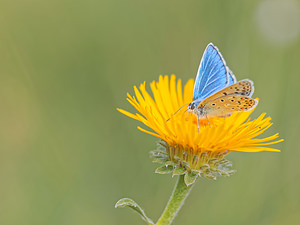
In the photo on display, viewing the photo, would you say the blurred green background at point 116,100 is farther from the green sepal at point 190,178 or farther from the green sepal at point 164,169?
the green sepal at point 190,178

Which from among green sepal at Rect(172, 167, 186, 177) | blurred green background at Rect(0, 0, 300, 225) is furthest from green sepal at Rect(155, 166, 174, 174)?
blurred green background at Rect(0, 0, 300, 225)

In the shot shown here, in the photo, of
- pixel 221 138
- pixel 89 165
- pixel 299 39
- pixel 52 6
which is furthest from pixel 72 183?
pixel 299 39

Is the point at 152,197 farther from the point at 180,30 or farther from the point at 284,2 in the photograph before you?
the point at 284,2

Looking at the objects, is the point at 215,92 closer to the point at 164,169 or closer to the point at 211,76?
the point at 211,76

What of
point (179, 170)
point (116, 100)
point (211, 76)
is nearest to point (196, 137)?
point (179, 170)

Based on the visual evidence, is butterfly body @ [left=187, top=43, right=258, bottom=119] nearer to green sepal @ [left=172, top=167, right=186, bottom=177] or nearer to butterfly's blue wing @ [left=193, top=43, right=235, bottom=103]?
butterfly's blue wing @ [left=193, top=43, right=235, bottom=103]

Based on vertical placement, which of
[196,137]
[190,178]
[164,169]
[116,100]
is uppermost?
[196,137]
